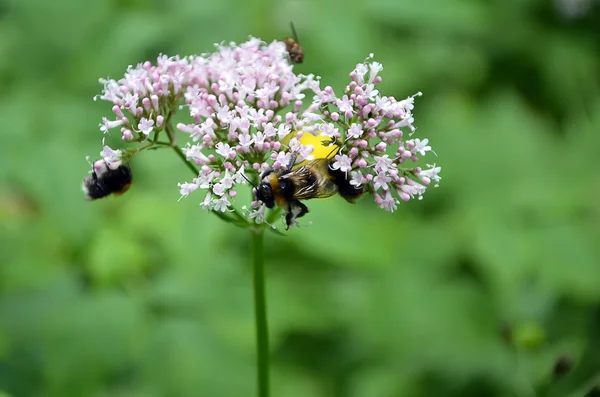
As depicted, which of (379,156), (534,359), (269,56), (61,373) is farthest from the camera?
(534,359)

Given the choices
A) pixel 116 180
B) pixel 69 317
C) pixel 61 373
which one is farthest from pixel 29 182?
pixel 116 180

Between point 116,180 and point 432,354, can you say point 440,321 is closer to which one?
point 432,354

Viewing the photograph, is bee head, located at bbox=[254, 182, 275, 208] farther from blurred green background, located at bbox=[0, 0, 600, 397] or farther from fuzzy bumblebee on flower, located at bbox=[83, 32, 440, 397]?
blurred green background, located at bbox=[0, 0, 600, 397]

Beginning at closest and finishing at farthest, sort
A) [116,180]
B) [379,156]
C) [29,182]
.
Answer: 1. [379,156]
2. [116,180]
3. [29,182]

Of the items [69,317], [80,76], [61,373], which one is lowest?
[61,373]

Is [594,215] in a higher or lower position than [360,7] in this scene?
lower

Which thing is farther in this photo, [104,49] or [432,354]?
[104,49]
